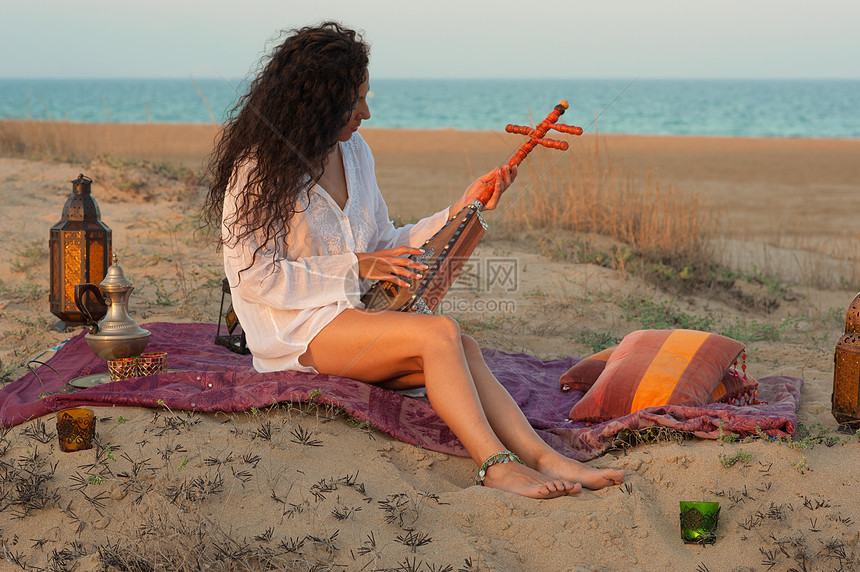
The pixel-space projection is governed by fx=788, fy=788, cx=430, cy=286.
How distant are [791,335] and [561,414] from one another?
2.77 meters

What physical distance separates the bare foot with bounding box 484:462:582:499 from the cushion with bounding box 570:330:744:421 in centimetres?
93

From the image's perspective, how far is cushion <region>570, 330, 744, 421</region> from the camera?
12.1ft

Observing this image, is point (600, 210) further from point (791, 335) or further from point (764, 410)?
point (764, 410)

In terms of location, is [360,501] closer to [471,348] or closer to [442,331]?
[442,331]

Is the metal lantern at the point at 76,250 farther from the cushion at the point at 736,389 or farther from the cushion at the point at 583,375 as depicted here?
the cushion at the point at 736,389

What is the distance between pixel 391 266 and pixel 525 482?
1081 mm

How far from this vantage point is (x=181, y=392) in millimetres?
3393

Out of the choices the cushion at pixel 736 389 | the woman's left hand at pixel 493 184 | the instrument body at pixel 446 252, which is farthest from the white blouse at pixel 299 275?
the cushion at pixel 736 389

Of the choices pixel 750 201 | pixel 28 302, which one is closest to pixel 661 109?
pixel 750 201

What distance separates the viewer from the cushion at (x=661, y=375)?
3.68 meters

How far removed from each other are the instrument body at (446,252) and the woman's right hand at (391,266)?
49mm

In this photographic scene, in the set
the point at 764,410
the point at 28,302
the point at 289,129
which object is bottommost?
the point at 28,302

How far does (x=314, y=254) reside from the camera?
350cm

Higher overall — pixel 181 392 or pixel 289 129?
pixel 289 129
